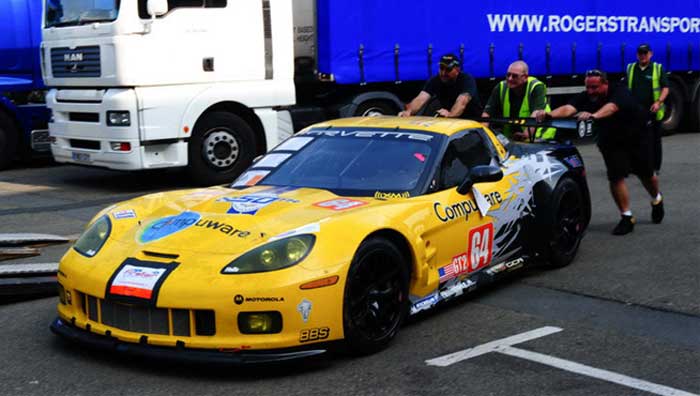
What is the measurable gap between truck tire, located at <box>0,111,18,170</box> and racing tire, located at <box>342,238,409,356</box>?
10021mm

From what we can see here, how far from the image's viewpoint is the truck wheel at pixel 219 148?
12.4 meters

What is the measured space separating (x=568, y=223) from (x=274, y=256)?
3.29 meters

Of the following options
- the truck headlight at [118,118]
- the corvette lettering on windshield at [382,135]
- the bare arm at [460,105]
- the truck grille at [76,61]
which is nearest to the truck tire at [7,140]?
the truck grille at [76,61]

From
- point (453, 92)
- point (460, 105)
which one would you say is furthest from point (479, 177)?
point (453, 92)

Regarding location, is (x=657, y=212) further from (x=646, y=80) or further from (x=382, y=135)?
(x=382, y=135)

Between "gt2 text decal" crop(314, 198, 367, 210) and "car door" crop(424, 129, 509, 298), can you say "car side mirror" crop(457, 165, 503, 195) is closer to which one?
"car door" crop(424, 129, 509, 298)

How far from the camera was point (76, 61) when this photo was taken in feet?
40.1

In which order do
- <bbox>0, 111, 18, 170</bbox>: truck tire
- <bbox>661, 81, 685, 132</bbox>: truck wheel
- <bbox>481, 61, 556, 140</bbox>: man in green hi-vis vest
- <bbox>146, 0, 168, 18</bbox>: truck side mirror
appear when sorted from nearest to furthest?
1. <bbox>481, 61, 556, 140</bbox>: man in green hi-vis vest
2. <bbox>146, 0, 168, 18</bbox>: truck side mirror
3. <bbox>0, 111, 18, 170</bbox>: truck tire
4. <bbox>661, 81, 685, 132</bbox>: truck wheel

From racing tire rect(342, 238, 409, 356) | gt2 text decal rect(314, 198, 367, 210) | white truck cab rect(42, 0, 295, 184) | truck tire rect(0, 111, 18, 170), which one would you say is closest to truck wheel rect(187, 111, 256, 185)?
white truck cab rect(42, 0, 295, 184)

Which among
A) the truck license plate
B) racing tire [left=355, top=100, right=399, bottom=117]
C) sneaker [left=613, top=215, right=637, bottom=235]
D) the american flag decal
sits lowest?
sneaker [left=613, top=215, right=637, bottom=235]

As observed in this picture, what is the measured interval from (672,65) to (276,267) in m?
15.5

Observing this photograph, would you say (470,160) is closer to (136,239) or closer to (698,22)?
(136,239)

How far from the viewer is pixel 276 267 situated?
16.1 feet

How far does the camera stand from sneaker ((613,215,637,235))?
28.8 feet
